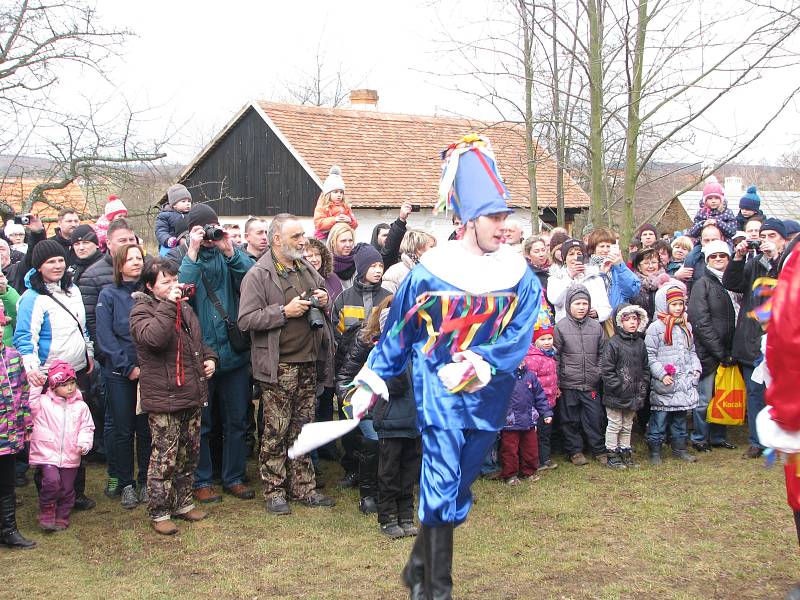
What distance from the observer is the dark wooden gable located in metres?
22.7

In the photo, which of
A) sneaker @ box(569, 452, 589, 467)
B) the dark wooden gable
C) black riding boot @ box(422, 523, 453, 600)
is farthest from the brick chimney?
black riding boot @ box(422, 523, 453, 600)

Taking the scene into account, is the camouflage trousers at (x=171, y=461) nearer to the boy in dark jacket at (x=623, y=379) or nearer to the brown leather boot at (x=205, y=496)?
the brown leather boot at (x=205, y=496)

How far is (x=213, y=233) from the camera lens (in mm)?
5836

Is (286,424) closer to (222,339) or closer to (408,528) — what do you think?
(222,339)

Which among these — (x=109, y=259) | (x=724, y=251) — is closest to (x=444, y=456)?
(x=109, y=259)

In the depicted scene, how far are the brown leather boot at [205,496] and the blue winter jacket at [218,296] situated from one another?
94cm

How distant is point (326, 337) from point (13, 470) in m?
2.32

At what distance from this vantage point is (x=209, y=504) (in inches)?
237

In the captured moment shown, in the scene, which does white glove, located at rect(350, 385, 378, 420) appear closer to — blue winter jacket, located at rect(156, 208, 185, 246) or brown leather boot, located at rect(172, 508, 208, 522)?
brown leather boot, located at rect(172, 508, 208, 522)

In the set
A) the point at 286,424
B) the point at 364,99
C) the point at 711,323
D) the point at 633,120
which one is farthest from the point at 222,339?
the point at 364,99

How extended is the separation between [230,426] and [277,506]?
81 cm

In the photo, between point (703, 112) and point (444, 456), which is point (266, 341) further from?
point (703, 112)

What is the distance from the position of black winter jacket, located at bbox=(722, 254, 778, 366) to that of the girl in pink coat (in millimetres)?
5483

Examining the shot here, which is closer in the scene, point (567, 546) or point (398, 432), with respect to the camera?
point (567, 546)
